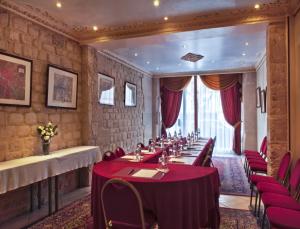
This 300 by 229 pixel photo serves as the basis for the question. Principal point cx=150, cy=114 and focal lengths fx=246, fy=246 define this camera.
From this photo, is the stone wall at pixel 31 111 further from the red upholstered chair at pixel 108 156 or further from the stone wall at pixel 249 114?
the stone wall at pixel 249 114

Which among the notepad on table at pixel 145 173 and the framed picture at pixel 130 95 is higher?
the framed picture at pixel 130 95

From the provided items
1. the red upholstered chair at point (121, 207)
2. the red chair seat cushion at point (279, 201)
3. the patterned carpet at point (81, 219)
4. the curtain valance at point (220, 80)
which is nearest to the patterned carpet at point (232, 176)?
the patterned carpet at point (81, 219)

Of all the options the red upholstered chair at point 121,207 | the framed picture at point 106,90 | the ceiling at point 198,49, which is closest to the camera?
the red upholstered chair at point 121,207

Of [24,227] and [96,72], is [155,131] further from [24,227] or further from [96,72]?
[24,227]

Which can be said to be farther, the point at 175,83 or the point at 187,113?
the point at 187,113

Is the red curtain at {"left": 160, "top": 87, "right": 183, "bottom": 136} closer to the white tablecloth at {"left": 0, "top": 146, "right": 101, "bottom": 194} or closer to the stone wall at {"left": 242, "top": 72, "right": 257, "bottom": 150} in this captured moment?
the stone wall at {"left": 242, "top": 72, "right": 257, "bottom": 150}

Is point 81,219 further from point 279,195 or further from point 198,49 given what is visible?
point 198,49

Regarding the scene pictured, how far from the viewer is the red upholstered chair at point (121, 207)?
1906mm

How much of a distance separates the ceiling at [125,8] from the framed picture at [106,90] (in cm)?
166

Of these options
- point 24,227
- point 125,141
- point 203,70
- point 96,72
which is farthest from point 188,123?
point 24,227

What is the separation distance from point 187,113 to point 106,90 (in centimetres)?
443

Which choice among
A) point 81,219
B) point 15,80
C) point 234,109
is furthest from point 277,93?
point 234,109

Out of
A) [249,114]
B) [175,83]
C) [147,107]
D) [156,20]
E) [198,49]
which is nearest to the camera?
[156,20]

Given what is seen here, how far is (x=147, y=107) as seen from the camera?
347 inches
